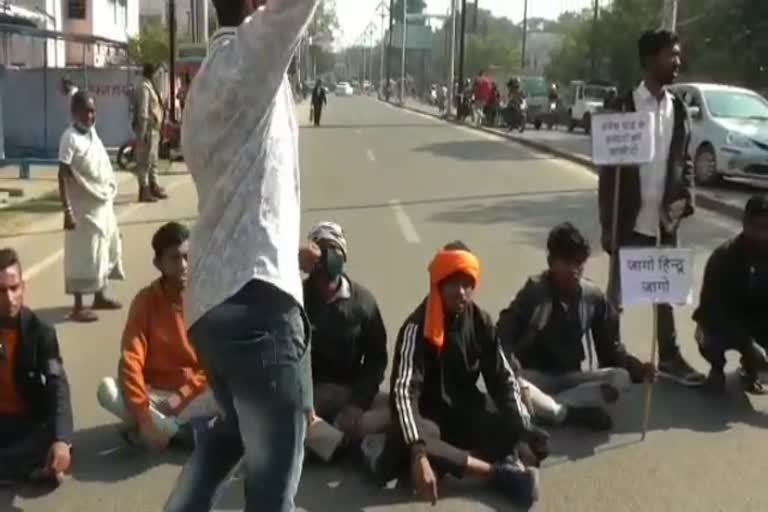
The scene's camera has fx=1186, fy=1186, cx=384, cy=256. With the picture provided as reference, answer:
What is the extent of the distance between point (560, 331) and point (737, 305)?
1.16m

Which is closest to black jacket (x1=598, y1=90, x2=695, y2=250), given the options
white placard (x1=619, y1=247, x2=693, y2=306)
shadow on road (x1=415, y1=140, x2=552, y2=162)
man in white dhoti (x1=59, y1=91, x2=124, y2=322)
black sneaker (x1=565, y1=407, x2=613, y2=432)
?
white placard (x1=619, y1=247, x2=693, y2=306)

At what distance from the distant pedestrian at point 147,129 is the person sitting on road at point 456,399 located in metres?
10.8

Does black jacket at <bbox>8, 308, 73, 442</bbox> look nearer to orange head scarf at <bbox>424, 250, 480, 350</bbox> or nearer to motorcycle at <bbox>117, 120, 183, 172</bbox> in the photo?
orange head scarf at <bbox>424, 250, 480, 350</bbox>

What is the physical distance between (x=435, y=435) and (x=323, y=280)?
968mm

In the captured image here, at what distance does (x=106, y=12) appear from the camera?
54844mm

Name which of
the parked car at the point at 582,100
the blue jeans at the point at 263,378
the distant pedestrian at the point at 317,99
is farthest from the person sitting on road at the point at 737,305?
the parked car at the point at 582,100

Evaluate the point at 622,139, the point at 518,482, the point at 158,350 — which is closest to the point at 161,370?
the point at 158,350

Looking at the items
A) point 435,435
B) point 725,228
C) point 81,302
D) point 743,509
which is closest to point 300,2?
point 435,435

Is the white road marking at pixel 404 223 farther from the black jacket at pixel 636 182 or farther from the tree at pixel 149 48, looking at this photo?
the tree at pixel 149 48

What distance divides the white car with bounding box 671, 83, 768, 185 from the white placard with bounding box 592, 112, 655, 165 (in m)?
12.4

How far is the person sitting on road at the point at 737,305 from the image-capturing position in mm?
6488

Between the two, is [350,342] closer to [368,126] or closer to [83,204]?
[83,204]

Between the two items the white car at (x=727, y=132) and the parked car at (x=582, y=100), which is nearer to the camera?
the white car at (x=727, y=132)

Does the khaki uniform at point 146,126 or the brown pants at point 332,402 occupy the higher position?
the khaki uniform at point 146,126
